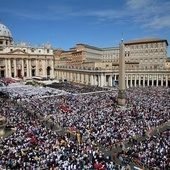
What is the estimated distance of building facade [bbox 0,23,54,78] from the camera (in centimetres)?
8506

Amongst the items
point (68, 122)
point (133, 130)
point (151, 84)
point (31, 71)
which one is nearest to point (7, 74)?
point (31, 71)

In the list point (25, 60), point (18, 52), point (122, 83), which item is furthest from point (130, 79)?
point (18, 52)

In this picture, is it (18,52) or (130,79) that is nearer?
(130,79)

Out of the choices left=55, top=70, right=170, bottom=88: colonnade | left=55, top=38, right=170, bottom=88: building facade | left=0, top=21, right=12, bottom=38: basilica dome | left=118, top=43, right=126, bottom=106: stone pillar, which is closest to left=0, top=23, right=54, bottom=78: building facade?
left=55, top=38, right=170, bottom=88: building facade

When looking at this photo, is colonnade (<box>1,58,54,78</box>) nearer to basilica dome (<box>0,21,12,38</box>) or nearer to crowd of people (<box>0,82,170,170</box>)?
basilica dome (<box>0,21,12,38</box>)

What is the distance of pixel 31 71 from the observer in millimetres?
92625

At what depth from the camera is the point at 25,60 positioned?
3536 inches

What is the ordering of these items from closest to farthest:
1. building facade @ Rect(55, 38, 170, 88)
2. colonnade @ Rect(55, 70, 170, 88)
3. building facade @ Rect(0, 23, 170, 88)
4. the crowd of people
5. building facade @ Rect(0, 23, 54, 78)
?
1. the crowd of people
2. colonnade @ Rect(55, 70, 170, 88)
3. building facade @ Rect(55, 38, 170, 88)
4. building facade @ Rect(0, 23, 170, 88)
5. building facade @ Rect(0, 23, 54, 78)

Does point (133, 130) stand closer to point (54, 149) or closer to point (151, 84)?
point (54, 149)

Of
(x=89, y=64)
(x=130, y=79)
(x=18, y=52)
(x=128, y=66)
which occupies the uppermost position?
(x=18, y=52)

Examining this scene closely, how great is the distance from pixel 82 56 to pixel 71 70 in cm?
2610

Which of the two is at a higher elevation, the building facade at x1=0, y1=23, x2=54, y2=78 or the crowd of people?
the building facade at x1=0, y1=23, x2=54, y2=78

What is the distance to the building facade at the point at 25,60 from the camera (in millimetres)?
85062

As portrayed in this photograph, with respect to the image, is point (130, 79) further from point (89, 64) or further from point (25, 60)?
point (25, 60)
